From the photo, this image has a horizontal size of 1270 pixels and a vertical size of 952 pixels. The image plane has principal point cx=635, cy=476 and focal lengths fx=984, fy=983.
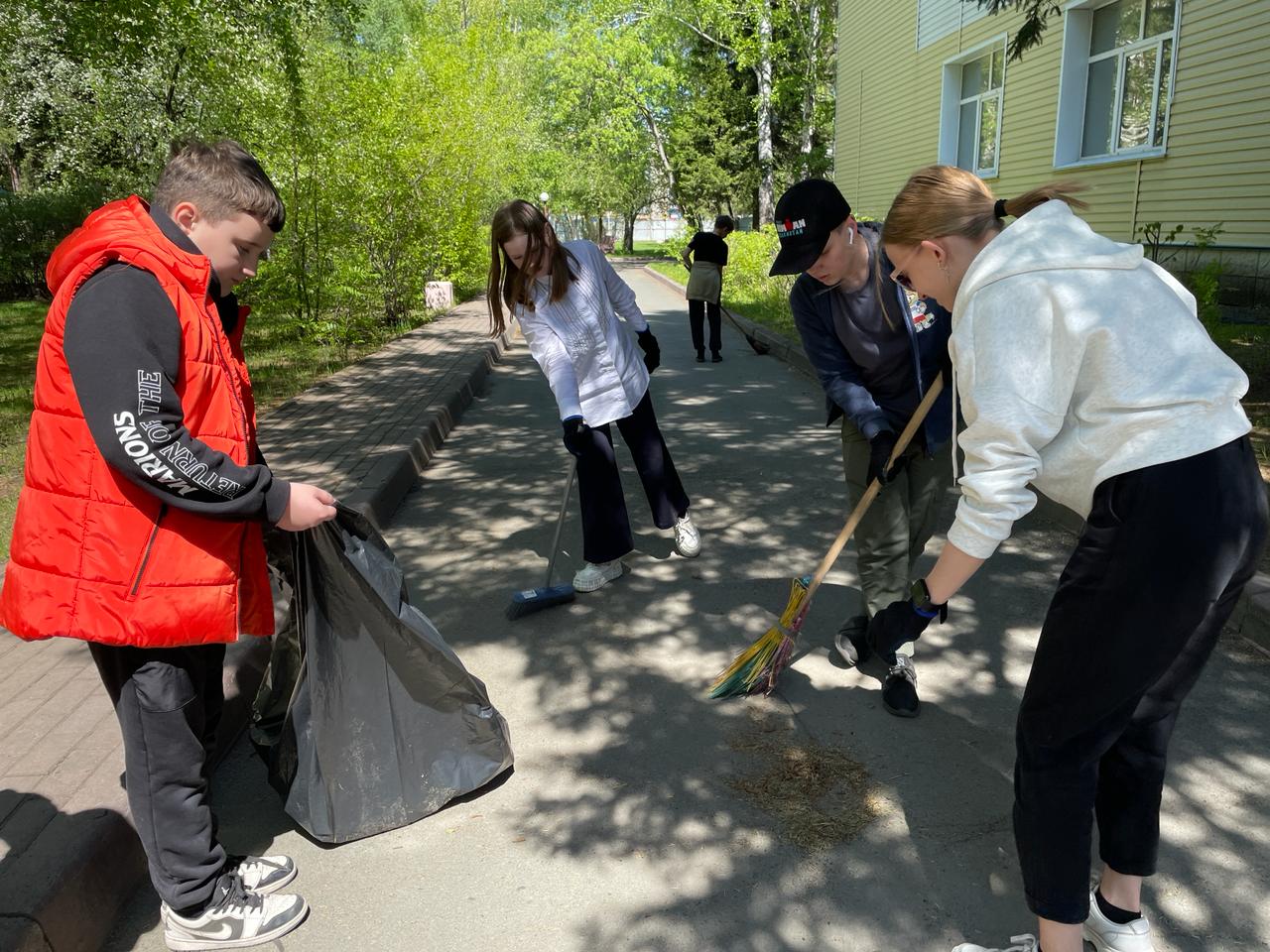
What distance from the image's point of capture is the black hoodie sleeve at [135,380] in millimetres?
2039

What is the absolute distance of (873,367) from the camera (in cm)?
349

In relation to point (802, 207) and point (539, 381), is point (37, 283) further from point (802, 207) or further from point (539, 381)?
point (802, 207)

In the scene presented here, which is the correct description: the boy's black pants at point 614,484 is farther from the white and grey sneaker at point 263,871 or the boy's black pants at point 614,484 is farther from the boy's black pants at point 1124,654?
the boy's black pants at point 1124,654

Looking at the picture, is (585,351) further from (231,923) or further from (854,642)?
(231,923)

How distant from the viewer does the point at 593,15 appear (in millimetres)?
39375

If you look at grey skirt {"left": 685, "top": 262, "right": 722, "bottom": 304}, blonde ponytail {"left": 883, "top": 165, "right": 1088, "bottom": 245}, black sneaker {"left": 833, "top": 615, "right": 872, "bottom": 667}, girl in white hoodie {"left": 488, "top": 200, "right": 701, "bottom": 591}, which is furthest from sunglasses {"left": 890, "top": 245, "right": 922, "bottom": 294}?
grey skirt {"left": 685, "top": 262, "right": 722, "bottom": 304}

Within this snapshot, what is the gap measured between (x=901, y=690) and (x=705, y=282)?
927 cm

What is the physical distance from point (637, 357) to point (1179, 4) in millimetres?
9097

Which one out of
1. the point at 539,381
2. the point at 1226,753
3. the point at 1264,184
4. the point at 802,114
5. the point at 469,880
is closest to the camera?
the point at 469,880

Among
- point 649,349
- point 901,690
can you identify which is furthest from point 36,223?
point 901,690

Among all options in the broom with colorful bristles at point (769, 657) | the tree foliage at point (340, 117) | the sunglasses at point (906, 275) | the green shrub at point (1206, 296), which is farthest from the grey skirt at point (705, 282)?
the sunglasses at point (906, 275)

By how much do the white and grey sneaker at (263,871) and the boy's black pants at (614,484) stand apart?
2301 mm

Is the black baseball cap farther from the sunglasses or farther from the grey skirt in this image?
the grey skirt

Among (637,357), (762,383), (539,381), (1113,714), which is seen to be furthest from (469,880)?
(539,381)
